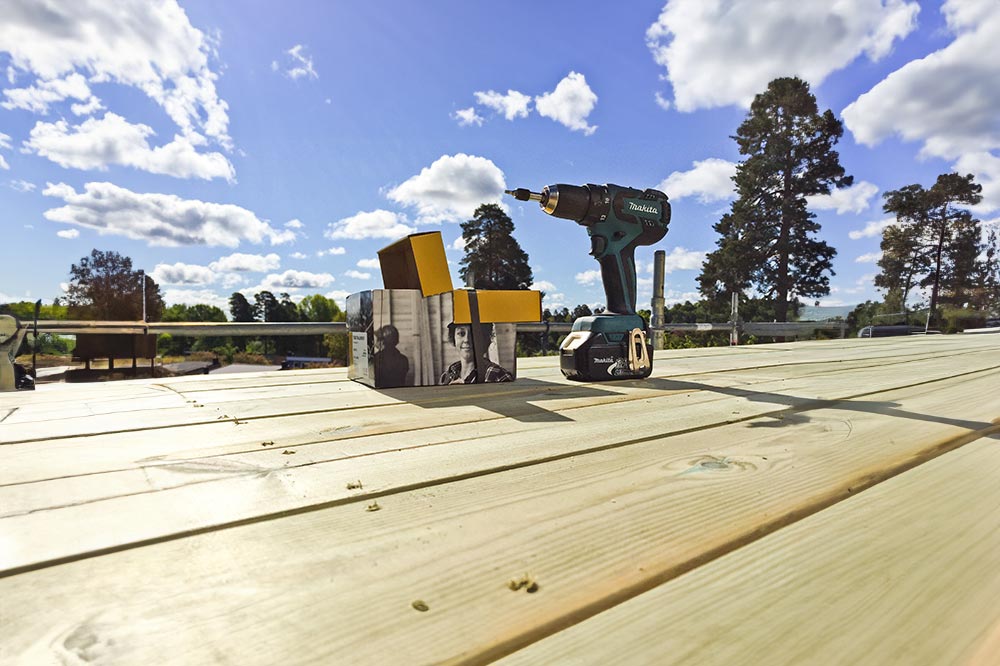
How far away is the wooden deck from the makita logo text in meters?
1.35

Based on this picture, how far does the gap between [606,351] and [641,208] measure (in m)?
0.68

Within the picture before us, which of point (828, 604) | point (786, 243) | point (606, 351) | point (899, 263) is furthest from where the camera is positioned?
point (899, 263)

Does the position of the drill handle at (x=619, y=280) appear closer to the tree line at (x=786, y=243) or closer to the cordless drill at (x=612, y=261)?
the cordless drill at (x=612, y=261)

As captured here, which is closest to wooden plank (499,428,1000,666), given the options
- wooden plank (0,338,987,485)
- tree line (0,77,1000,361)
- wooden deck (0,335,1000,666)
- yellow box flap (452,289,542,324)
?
wooden deck (0,335,1000,666)

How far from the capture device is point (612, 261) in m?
2.17

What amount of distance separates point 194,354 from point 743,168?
68.3 ft

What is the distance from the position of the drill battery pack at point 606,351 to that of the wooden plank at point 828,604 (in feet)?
4.58

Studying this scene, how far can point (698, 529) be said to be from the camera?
526 mm

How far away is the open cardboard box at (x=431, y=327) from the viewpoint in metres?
1.84

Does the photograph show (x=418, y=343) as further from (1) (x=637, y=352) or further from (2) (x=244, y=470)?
(2) (x=244, y=470)

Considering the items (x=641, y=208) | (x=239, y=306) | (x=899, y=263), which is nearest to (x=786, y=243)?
(x=899, y=263)

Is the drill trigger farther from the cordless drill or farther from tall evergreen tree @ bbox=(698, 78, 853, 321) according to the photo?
tall evergreen tree @ bbox=(698, 78, 853, 321)

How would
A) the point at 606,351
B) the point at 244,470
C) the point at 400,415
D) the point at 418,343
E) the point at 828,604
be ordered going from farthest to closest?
the point at 606,351, the point at 418,343, the point at 400,415, the point at 244,470, the point at 828,604

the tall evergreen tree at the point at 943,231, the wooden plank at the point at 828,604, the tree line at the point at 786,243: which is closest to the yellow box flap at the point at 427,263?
the wooden plank at the point at 828,604
